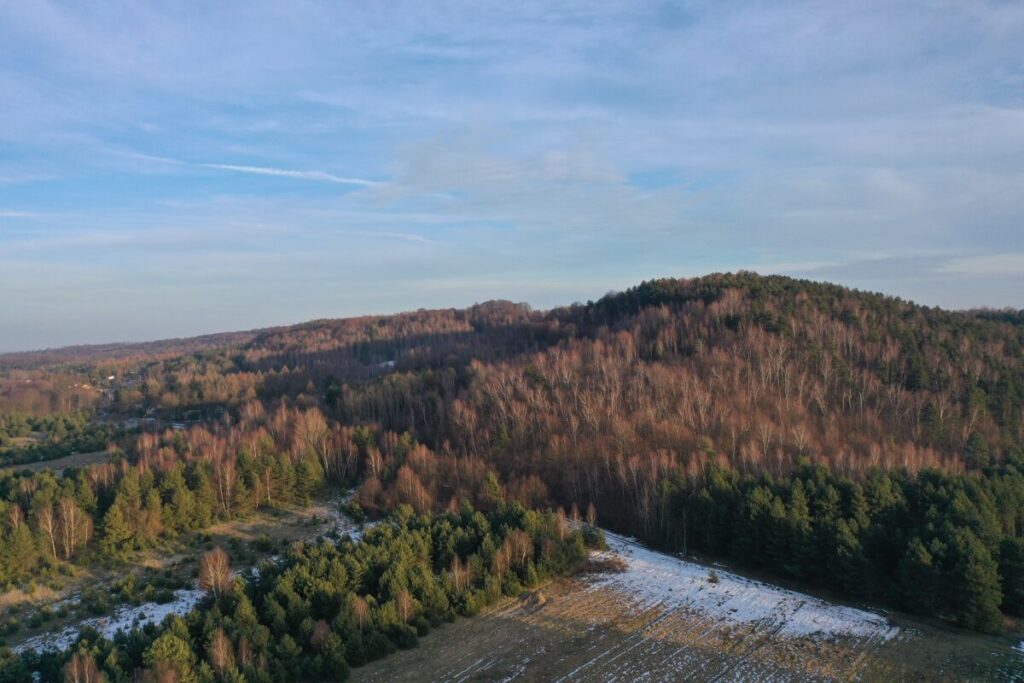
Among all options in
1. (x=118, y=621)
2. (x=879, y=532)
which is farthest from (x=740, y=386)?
(x=118, y=621)

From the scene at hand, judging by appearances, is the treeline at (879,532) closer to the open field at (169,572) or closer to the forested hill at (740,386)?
the forested hill at (740,386)

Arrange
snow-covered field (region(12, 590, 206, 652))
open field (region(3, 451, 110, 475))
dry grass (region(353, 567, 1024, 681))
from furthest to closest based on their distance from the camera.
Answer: open field (region(3, 451, 110, 475))
snow-covered field (region(12, 590, 206, 652))
dry grass (region(353, 567, 1024, 681))

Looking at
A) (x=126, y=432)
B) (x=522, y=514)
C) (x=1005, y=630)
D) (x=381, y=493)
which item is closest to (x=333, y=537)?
(x=381, y=493)

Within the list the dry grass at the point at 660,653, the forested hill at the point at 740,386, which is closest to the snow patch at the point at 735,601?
the dry grass at the point at 660,653

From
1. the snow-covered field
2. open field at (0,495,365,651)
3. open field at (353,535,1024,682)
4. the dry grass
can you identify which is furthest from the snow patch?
the snow-covered field

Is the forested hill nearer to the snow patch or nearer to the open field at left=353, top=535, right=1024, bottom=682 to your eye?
the snow patch

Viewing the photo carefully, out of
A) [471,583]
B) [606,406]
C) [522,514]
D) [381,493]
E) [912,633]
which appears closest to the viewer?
[912,633]

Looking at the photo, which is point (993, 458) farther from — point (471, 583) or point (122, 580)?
point (122, 580)
